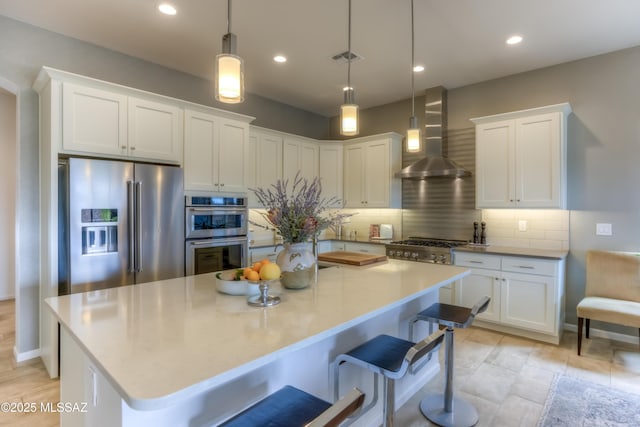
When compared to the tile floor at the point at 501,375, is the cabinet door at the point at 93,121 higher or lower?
higher

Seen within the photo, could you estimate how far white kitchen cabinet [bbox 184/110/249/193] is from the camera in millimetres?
3445

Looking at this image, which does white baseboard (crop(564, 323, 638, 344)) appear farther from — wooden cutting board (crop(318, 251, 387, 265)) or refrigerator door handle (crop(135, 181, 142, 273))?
refrigerator door handle (crop(135, 181, 142, 273))

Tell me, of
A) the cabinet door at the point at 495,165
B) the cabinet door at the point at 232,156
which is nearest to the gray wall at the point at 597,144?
the cabinet door at the point at 495,165

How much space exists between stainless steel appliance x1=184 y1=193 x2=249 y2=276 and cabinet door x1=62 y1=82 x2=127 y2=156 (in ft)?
2.67

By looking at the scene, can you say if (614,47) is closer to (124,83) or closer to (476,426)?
(476,426)

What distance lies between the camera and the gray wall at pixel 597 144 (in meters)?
3.39

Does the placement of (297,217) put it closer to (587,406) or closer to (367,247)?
(587,406)

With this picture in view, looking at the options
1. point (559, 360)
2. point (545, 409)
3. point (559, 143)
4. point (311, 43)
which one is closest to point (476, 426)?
point (545, 409)

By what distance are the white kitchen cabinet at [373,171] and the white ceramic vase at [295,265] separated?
315cm

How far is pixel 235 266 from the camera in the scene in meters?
3.74

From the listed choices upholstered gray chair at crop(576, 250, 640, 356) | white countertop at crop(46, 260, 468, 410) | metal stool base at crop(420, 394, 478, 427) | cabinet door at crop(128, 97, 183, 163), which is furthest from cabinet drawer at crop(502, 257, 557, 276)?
cabinet door at crop(128, 97, 183, 163)

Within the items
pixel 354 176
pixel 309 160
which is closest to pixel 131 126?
pixel 309 160

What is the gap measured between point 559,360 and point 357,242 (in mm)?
2590

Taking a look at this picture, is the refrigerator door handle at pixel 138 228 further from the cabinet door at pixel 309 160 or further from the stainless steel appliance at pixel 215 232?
the cabinet door at pixel 309 160
